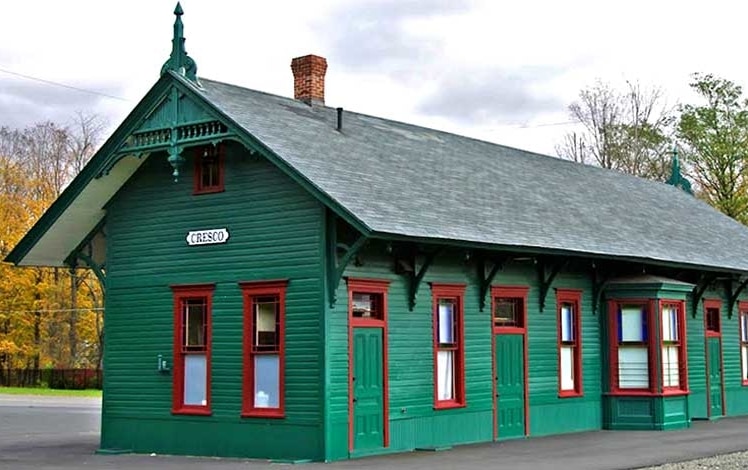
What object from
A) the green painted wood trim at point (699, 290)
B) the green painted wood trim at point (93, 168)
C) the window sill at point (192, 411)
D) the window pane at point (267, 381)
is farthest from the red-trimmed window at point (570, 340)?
the green painted wood trim at point (93, 168)

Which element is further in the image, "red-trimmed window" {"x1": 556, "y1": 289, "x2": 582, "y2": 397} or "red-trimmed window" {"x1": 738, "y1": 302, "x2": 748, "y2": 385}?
"red-trimmed window" {"x1": 738, "y1": 302, "x2": 748, "y2": 385}

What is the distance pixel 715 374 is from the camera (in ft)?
91.1

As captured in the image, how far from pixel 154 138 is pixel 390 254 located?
14.6 ft

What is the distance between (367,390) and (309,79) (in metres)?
7.64

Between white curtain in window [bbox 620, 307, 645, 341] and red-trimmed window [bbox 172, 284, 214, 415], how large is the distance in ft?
30.1

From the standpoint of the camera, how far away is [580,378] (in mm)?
23422

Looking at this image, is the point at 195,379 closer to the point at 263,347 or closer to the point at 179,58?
the point at 263,347

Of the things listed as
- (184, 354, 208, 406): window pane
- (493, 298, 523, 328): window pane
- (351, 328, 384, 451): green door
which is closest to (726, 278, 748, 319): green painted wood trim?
(493, 298, 523, 328): window pane

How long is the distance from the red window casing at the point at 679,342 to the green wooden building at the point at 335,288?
0.05 metres

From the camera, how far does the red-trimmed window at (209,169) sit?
1970cm

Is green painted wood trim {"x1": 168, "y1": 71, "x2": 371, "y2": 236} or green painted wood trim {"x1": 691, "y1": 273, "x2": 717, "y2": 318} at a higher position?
green painted wood trim {"x1": 168, "y1": 71, "x2": 371, "y2": 236}

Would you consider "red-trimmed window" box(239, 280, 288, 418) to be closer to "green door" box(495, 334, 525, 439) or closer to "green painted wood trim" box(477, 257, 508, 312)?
"green painted wood trim" box(477, 257, 508, 312)

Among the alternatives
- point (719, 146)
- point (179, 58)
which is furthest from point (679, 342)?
point (719, 146)

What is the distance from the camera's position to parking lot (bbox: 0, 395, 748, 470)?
56.7 ft
